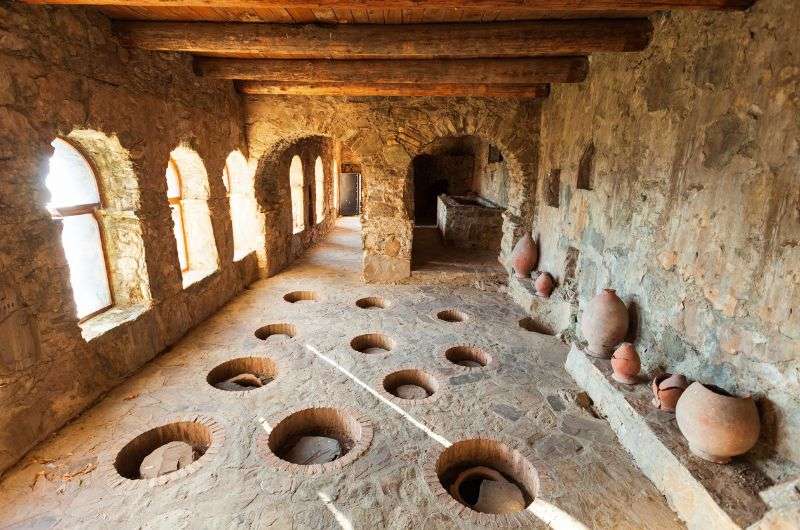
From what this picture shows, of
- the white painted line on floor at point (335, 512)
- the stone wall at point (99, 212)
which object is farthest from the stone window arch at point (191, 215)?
the white painted line on floor at point (335, 512)

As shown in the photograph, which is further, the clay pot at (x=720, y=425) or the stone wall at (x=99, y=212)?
the stone wall at (x=99, y=212)

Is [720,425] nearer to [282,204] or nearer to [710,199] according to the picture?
[710,199]

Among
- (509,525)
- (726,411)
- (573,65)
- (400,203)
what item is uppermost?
(573,65)

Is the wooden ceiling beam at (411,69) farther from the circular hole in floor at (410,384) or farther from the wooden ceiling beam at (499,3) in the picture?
the circular hole in floor at (410,384)

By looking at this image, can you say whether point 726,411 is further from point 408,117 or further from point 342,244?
point 342,244

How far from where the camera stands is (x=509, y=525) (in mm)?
2441

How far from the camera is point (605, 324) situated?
3.75 metres

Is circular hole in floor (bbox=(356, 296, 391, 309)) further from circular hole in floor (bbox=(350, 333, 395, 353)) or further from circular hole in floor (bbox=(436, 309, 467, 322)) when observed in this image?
circular hole in floor (bbox=(350, 333, 395, 353))

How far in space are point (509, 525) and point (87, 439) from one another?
318 centimetres

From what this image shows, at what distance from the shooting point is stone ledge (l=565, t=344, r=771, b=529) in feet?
7.34

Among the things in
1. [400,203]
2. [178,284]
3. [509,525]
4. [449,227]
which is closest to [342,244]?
[449,227]

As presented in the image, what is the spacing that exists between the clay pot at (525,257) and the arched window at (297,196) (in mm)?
5123

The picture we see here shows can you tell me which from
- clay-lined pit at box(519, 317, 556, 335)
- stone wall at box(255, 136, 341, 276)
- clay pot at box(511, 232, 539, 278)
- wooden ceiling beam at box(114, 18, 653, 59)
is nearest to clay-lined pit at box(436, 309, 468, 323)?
clay-lined pit at box(519, 317, 556, 335)

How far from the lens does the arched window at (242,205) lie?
6.88 metres
